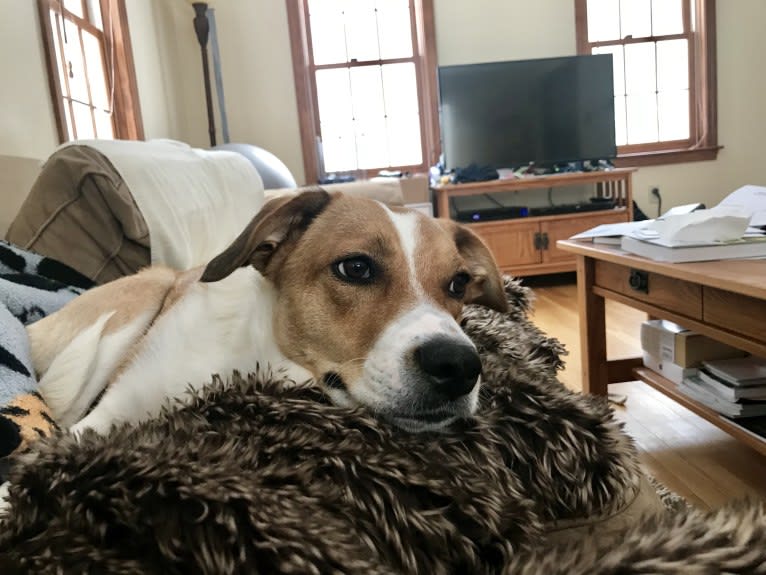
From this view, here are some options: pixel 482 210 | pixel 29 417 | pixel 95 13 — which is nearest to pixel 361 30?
pixel 482 210

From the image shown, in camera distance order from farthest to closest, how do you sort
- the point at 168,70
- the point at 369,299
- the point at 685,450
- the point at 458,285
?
the point at 168,70 < the point at 685,450 < the point at 458,285 < the point at 369,299

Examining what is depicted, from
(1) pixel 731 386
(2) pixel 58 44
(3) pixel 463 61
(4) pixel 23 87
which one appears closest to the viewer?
(1) pixel 731 386

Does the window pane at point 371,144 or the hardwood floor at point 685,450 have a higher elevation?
the window pane at point 371,144

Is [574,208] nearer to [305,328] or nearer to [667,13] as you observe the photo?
[667,13]

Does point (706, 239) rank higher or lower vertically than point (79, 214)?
lower

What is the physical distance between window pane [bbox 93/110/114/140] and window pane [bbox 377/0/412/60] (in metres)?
2.51

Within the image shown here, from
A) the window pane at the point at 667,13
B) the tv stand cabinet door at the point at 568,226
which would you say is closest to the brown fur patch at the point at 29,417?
the tv stand cabinet door at the point at 568,226

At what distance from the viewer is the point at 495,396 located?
34.1 inches

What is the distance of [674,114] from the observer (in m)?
5.69

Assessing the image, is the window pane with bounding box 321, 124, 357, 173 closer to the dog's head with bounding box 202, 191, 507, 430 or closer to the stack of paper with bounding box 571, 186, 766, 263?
the stack of paper with bounding box 571, 186, 766, 263

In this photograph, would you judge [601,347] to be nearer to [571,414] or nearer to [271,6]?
[571,414]

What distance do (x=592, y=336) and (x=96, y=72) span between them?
11.4 feet

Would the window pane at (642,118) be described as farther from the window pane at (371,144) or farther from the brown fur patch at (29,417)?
the brown fur patch at (29,417)

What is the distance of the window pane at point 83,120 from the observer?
137 inches
